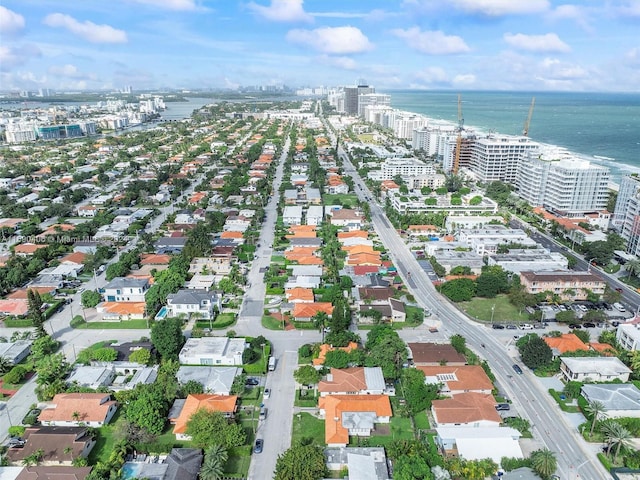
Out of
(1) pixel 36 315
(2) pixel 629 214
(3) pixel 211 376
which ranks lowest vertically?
(3) pixel 211 376

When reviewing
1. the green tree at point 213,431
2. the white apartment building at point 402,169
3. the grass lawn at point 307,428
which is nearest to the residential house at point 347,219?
the white apartment building at point 402,169

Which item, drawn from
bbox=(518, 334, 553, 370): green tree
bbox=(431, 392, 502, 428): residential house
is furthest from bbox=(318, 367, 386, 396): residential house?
bbox=(518, 334, 553, 370): green tree

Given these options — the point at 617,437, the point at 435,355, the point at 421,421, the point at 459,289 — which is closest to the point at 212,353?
the point at 421,421

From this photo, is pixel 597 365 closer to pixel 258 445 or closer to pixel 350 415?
pixel 350 415

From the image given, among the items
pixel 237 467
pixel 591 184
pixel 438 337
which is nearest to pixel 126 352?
pixel 237 467

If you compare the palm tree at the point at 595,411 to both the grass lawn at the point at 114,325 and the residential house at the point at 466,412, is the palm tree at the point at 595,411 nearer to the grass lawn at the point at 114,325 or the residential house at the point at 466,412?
the residential house at the point at 466,412

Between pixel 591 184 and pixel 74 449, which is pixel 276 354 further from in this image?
pixel 591 184
